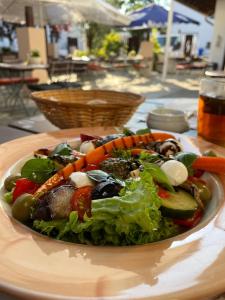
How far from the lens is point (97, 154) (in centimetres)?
81

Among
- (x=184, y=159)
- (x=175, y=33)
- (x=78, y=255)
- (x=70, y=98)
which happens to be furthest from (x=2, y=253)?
(x=175, y=33)

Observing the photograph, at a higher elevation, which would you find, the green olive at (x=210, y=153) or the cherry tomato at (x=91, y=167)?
the cherry tomato at (x=91, y=167)

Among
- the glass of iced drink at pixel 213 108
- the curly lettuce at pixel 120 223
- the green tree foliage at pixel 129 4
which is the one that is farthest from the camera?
the green tree foliage at pixel 129 4

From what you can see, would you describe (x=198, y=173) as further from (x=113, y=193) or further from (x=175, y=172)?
(x=113, y=193)

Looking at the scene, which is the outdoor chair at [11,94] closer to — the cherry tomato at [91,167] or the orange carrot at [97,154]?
the orange carrot at [97,154]

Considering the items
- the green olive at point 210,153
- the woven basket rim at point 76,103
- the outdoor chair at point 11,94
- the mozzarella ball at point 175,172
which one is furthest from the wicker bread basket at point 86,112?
the outdoor chair at point 11,94

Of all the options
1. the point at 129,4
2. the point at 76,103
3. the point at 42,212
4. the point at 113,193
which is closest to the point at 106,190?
the point at 113,193

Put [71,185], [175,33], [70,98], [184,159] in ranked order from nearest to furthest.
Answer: [71,185], [184,159], [70,98], [175,33]

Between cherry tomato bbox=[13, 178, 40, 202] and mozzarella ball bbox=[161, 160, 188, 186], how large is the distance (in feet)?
1.03

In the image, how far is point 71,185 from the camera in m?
0.65

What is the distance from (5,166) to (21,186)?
0.55ft

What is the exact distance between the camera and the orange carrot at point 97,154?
693mm

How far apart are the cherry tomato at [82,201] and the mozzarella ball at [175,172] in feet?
0.61

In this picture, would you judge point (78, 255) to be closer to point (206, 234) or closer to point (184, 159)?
point (206, 234)
